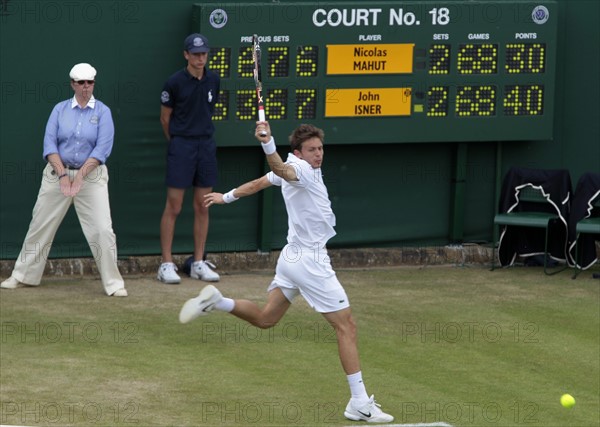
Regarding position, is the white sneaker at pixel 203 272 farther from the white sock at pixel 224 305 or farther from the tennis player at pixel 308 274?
the white sock at pixel 224 305

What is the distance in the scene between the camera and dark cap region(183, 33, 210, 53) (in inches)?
527

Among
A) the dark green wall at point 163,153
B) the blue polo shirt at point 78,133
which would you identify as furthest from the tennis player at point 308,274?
the dark green wall at point 163,153

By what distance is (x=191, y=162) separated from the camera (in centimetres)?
1392

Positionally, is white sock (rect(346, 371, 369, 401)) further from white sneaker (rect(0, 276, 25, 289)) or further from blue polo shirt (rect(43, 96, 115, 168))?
white sneaker (rect(0, 276, 25, 289))

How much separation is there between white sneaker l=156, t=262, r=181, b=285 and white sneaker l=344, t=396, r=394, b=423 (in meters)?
4.49

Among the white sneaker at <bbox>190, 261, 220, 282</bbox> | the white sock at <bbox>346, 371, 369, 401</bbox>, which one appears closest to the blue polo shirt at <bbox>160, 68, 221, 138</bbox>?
the white sneaker at <bbox>190, 261, 220, 282</bbox>

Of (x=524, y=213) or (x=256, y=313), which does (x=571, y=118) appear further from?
(x=256, y=313)

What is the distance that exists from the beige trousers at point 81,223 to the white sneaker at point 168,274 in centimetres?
62

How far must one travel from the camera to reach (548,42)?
15.1 metres

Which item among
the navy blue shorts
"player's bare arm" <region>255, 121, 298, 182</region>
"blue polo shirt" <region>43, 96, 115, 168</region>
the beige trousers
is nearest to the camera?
"player's bare arm" <region>255, 121, 298, 182</region>

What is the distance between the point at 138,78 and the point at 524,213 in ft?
14.5

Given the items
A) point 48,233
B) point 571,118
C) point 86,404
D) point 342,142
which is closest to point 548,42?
point 571,118

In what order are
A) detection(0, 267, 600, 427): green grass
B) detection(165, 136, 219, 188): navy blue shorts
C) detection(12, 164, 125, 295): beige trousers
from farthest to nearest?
detection(165, 136, 219, 188): navy blue shorts, detection(12, 164, 125, 295): beige trousers, detection(0, 267, 600, 427): green grass

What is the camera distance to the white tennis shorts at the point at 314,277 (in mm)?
9828
